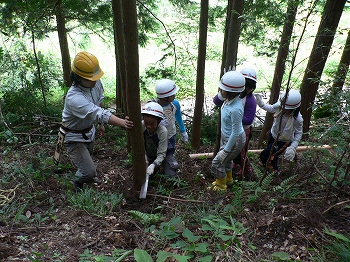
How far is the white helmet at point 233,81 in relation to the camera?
4230 mm

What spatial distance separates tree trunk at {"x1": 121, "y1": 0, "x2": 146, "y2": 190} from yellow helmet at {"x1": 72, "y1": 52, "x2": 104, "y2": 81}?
94 centimetres

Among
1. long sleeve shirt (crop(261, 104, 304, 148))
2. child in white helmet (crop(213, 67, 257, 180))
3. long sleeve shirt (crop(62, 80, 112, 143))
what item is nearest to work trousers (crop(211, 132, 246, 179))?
child in white helmet (crop(213, 67, 257, 180))

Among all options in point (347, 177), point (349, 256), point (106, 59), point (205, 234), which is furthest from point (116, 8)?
point (106, 59)

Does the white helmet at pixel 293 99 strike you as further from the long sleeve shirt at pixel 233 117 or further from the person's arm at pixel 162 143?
the person's arm at pixel 162 143

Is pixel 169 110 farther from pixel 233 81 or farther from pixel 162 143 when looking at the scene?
pixel 233 81

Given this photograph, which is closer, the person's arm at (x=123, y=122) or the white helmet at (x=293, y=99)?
the person's arm at (x=123, y=122)

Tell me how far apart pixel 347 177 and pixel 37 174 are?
4.37m

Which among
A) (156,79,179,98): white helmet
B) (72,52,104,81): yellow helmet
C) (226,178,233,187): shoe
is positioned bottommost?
(226,178,233,187): shoe

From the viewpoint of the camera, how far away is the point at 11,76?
8.00m

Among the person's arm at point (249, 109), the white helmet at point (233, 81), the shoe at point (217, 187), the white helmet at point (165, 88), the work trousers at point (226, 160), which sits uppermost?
the white helmet at point (233, 81)

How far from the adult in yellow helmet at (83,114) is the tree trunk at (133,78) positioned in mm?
134

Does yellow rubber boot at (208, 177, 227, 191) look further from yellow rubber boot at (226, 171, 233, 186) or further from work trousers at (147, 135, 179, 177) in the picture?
work trousers at (147, 135, 179, 177)

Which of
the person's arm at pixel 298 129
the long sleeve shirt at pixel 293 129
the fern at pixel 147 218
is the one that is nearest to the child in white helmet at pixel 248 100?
the long sleeve shirt at pixel 293 129

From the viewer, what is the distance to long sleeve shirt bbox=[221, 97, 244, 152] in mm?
4277
